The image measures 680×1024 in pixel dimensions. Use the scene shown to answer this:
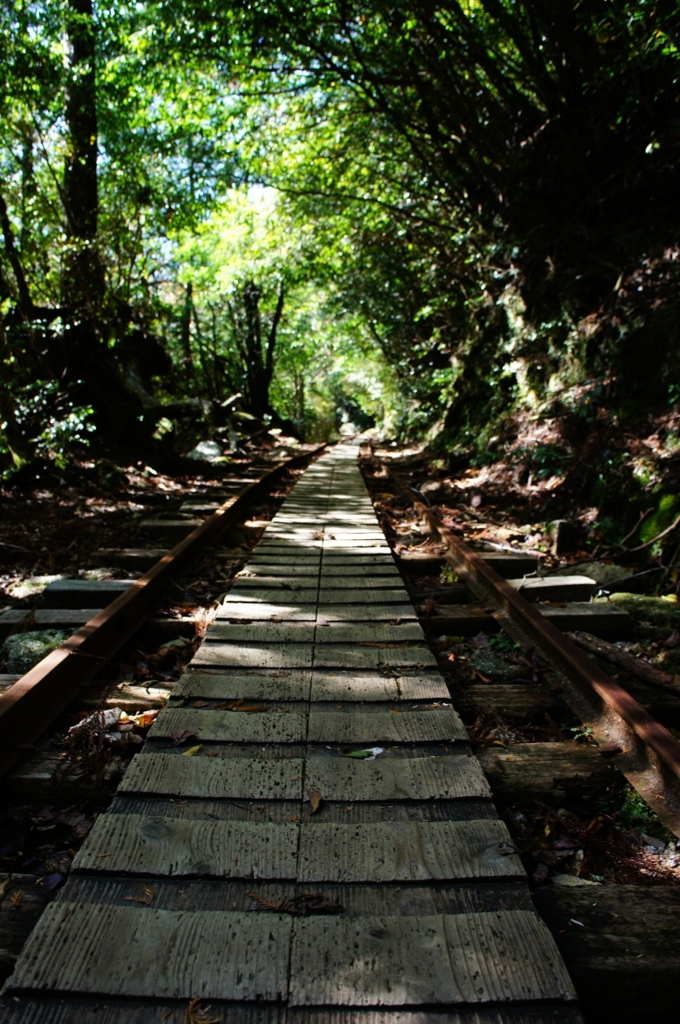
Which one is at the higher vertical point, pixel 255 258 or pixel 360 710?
pixel 255 258

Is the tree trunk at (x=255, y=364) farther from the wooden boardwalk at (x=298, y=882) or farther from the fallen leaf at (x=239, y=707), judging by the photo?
the wooden boardwalk at (x=298, y=882)

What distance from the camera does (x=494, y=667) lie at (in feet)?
8.91

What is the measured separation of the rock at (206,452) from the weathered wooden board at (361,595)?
22.3 feet

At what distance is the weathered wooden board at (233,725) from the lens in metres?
1.99

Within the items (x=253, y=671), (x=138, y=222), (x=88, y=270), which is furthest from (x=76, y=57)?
(x=253, y=671)

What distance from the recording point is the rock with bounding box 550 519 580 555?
200 inches

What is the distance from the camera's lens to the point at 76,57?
8.57 meters

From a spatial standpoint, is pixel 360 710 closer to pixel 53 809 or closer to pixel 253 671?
pixel 253 671

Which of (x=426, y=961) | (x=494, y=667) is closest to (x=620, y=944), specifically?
(x=426, y=961)

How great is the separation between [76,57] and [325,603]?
942 centimetres

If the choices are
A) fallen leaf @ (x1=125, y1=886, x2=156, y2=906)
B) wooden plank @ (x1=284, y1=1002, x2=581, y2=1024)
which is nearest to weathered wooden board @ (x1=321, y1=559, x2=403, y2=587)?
fallen leaf @ (x1=125, y1=886, x2=156, y2=906)

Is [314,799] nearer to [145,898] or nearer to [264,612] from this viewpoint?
[145,898]

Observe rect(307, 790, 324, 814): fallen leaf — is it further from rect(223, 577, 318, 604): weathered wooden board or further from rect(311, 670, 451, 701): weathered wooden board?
rect(223, 577, 318, 604): weathered wooden board

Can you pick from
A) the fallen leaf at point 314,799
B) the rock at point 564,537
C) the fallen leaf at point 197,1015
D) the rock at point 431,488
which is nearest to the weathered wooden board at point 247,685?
the fallen leaf at point 314,799
